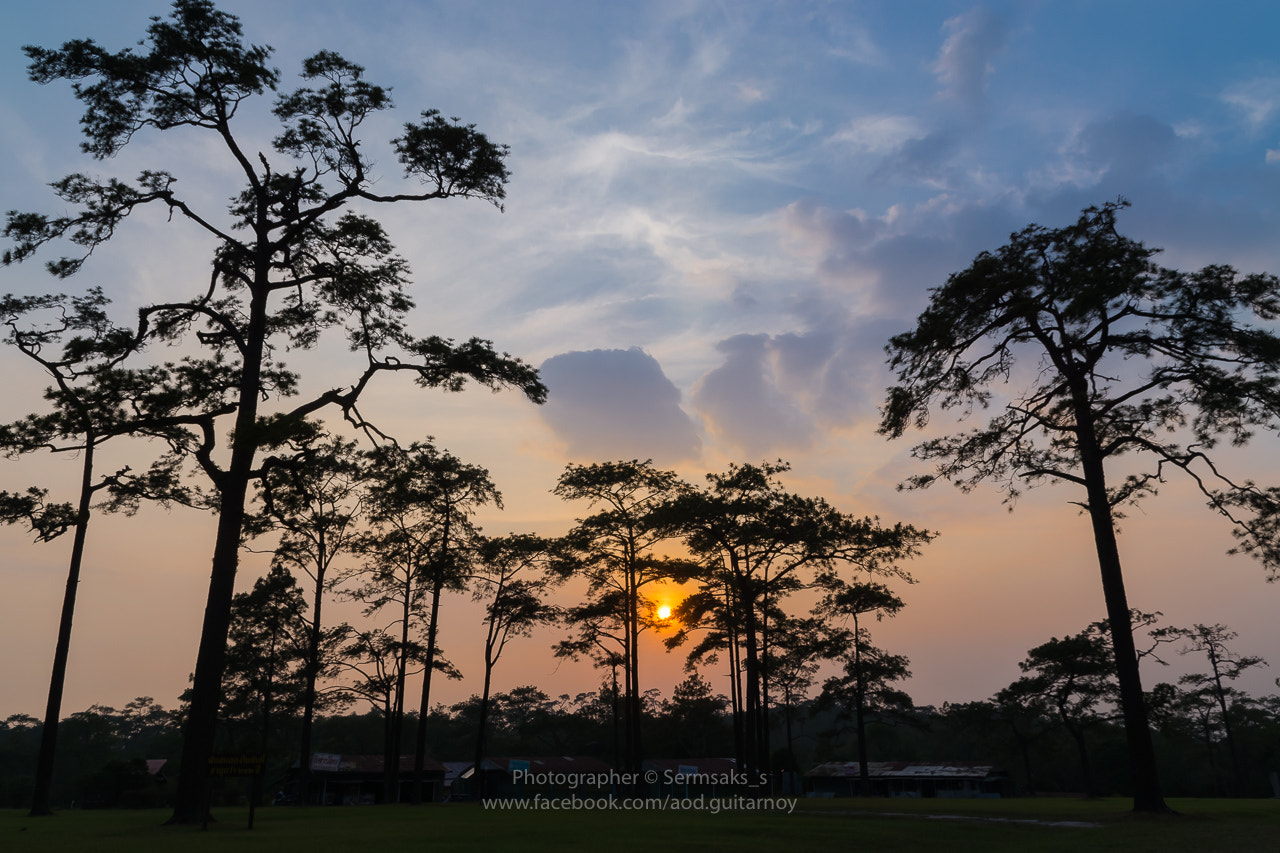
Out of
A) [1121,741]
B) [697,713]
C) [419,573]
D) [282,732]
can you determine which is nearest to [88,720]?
[282,732]

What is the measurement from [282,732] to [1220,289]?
304 ft

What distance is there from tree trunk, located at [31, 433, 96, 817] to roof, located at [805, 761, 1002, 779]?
65.8 metres

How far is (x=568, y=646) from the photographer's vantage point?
42.2 meters

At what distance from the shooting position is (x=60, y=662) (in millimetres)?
24859

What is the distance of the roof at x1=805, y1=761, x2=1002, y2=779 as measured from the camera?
70.3 m

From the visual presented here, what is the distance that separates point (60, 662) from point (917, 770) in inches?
2748

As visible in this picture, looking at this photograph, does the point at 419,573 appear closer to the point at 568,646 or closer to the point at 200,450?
the point at 568,646

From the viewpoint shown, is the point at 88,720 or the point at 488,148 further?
the point at 88,720

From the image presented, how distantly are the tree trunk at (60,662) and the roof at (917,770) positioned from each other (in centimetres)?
6578

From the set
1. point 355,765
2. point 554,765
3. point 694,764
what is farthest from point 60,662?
point 694,764

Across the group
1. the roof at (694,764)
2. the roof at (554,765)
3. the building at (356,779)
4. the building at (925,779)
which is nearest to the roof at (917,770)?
the building at (925,779)

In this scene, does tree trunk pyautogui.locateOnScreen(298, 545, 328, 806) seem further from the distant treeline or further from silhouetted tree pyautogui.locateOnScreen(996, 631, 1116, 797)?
silhouetted tree pyautogui.locateOnScreen(996, 631, 1116, 797)

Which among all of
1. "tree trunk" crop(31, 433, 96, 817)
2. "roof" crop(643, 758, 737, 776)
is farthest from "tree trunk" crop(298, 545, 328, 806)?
"roof" crop(643, 758, 737, 776)

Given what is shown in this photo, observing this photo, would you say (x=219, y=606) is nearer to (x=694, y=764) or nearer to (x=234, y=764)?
(x=234, y=764)
